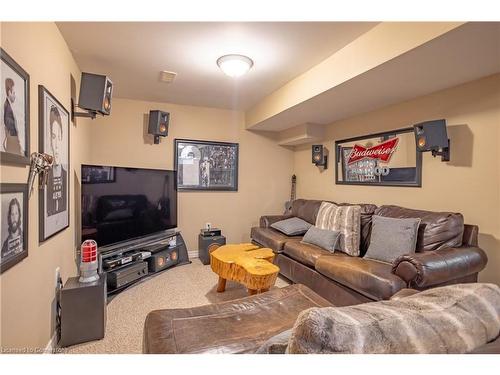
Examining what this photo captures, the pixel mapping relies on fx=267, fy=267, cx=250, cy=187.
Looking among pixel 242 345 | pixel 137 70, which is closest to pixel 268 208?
pixel 137 70

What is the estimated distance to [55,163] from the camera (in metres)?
1.98

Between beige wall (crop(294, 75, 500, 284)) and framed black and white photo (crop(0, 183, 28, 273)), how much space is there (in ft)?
11.1

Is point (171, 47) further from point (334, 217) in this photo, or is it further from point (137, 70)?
point (334, 217)

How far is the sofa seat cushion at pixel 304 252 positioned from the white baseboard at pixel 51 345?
Result: 7.33 feet

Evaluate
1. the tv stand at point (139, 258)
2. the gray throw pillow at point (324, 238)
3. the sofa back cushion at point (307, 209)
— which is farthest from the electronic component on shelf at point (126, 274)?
the sofa back cushion at point (307, 209)

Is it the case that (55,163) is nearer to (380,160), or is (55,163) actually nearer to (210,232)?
(210,232)

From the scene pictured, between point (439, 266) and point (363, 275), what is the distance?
21.1 inches

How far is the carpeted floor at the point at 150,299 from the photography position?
1.98 metres

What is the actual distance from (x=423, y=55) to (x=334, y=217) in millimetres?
1823

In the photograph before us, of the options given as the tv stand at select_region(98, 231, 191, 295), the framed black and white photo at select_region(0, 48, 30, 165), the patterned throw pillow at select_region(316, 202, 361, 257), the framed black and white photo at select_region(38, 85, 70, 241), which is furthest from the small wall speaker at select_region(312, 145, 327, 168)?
the framed black and white photo at select_region(0, 48, 30, 165)

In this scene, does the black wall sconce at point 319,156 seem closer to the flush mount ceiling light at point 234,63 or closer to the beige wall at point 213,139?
the beige wall at point 213,139

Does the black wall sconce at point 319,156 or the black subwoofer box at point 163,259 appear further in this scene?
the black wall sconce at point 319,156

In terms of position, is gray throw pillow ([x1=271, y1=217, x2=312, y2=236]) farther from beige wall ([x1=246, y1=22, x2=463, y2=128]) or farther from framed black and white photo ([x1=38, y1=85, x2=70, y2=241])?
framed black and white photo ([x1=38, y1=85, x2=70, y2=241])
